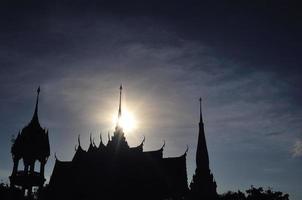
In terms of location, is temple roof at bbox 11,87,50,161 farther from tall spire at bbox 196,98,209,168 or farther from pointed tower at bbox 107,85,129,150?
tall spire at bbox 196,98,209,168

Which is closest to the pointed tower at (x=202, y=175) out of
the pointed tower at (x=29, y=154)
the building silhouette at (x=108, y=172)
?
the building silhouette at (x=108, y=172)

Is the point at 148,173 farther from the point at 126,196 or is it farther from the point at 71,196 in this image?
the point at 71,196

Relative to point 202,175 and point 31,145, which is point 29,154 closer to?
point 31,145

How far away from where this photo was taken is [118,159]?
37.4 meters

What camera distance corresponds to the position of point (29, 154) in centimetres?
3462

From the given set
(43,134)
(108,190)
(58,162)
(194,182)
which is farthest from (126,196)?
(194,182)

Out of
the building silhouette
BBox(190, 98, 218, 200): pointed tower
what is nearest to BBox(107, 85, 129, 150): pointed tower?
the building silhouette

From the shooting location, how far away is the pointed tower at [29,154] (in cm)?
3453

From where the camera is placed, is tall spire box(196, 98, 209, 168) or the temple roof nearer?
the temple roof

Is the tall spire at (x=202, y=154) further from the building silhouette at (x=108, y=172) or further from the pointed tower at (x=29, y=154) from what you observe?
the pointed tower at (x=29, y=154)

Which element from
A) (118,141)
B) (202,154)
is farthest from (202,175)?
(118,141)

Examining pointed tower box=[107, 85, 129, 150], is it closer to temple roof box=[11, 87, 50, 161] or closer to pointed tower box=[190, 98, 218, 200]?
temple roof box=[11, 87, 50, 161]

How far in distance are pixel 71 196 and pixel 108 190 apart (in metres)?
5.16

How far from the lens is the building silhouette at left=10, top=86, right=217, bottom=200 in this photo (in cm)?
Result: 3481
